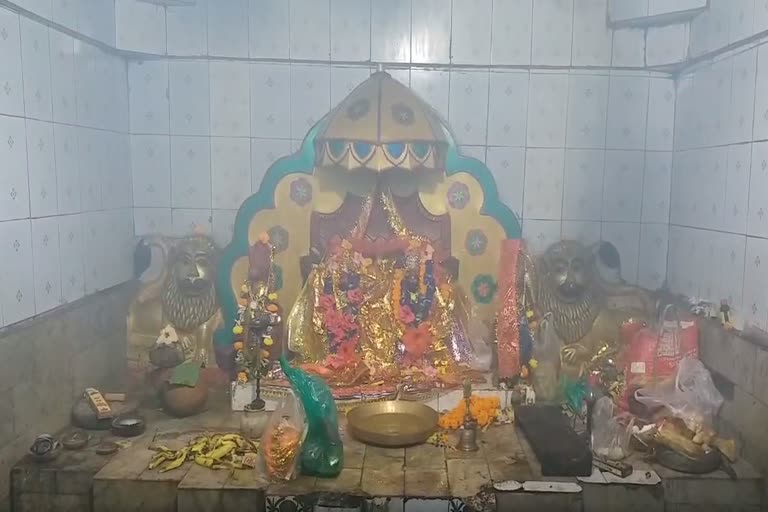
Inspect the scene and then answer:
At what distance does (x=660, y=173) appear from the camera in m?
3.66

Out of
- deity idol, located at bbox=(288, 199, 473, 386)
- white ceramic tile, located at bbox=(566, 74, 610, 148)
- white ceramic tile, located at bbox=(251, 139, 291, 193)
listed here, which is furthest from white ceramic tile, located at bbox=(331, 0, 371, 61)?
white ceramic tile, located at bbox=(566, 74, 610, 148)

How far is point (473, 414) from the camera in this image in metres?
2.96

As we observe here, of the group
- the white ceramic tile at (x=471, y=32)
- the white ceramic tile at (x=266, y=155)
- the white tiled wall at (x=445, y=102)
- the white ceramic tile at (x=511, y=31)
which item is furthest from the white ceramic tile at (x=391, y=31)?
the white ceramic tile at (x=266, y=155)

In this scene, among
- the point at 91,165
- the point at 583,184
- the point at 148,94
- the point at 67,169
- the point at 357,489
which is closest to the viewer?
the point at 357,489

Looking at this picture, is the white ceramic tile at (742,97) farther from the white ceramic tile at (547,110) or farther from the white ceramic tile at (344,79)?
the white ceramic tile at (344,79)

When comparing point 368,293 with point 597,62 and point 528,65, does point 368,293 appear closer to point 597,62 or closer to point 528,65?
point 528,65

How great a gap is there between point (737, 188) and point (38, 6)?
3050 millimetres

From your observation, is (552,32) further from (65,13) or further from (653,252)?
(65,13)

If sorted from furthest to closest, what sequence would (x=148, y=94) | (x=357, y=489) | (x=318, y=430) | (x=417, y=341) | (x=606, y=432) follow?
(x=148, y=94)
(x=417, y=341)
(x=606, y=432)
(x=318, y=430)
(x=357, y=489)

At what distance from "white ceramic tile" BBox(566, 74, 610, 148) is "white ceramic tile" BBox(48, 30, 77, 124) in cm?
252

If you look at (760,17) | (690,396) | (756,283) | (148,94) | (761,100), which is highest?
(760,17)

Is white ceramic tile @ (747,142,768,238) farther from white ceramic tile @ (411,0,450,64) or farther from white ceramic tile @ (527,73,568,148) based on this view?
white ceramic tile @ (411,0,450,64)

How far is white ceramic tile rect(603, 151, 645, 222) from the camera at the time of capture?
365 cm

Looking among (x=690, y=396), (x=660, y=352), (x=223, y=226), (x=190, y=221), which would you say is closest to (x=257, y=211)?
(x=223, y=226)
